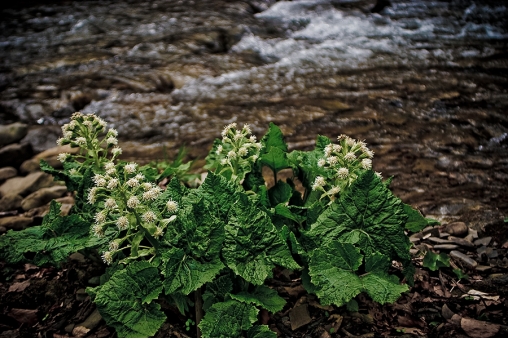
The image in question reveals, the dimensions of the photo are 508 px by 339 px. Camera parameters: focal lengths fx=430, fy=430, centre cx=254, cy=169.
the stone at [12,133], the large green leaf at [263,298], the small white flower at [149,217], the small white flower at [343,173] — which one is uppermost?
the small white flower at [343,173]

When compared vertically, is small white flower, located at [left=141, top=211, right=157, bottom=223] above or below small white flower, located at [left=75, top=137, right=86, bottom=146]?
below

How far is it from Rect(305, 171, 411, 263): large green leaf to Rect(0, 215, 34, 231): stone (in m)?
2.04

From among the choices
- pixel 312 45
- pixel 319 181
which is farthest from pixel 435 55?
pixel 319 181

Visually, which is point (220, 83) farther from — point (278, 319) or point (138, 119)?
point (278, 319)

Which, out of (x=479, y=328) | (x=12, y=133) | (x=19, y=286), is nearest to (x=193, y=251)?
(x=19, y=286)

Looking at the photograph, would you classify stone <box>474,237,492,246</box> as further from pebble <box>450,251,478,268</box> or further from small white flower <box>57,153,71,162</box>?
small white flower <box>57,153,71,162</box>

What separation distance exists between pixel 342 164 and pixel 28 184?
2.61 m

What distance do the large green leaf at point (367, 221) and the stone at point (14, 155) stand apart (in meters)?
3.24

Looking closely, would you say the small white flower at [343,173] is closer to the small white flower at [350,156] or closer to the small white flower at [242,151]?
the small white flower at [350,156]

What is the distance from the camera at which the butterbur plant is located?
6.10 ft

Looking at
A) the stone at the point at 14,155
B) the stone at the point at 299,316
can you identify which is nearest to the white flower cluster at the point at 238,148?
the stone at the point at 299,316

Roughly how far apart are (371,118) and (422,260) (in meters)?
2.29

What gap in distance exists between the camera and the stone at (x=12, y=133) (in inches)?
177

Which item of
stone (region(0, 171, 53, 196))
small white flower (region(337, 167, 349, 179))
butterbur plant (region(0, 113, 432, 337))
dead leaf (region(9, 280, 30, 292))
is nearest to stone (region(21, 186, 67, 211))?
stone (region(0, 171, 53, 196))
